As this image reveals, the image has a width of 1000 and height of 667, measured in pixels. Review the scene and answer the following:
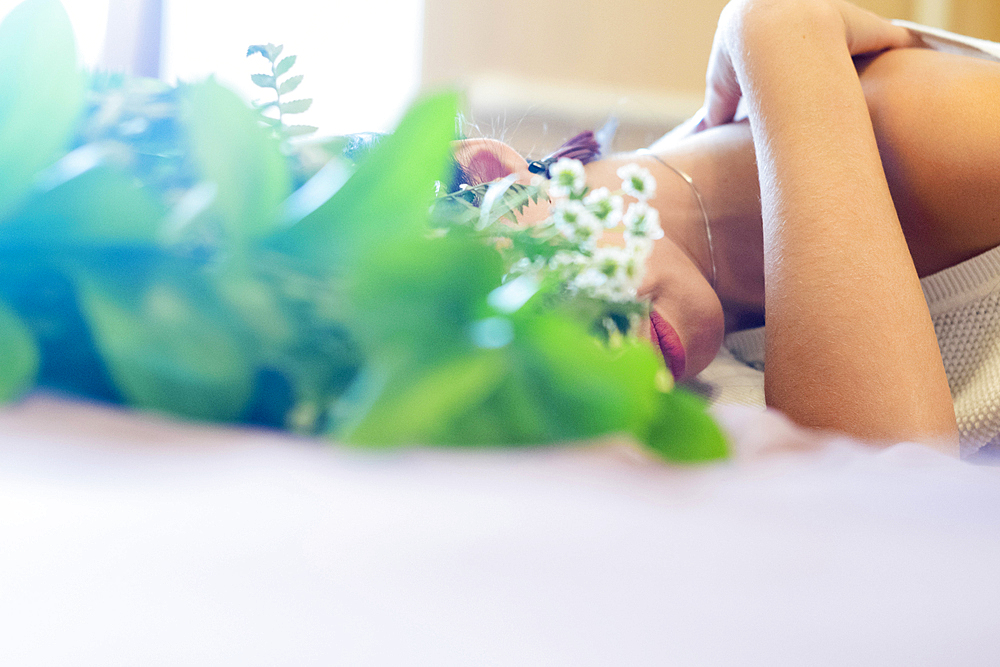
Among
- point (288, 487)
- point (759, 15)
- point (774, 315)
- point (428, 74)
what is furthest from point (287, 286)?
point (428, 74)

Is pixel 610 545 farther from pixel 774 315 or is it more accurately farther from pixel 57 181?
pixel 774 315

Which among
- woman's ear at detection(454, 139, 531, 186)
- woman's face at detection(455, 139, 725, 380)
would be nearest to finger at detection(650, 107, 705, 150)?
woman's face at detection(455, 139, 725, 380)

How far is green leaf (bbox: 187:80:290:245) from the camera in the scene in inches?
4.6

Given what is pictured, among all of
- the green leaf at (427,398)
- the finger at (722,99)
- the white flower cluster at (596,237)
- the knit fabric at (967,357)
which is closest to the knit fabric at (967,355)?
the knit fabric at (967,357)

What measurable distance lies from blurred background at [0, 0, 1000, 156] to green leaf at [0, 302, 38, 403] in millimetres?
1280

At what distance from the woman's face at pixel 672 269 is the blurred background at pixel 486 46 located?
69cm

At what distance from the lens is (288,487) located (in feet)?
0.38

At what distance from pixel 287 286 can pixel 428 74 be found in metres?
1.63

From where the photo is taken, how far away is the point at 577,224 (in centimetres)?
20

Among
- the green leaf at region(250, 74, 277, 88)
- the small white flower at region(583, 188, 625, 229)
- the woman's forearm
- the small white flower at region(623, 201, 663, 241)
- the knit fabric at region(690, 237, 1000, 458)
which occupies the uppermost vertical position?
the green leaf at region(250, 74, 277, 88)

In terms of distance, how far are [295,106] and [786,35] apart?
0.45m

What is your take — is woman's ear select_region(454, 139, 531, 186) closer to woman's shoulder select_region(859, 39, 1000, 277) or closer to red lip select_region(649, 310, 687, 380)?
red lip select_region(649, 310, 687, 380)

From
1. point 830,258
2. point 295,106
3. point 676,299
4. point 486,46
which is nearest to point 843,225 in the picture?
point 830,258

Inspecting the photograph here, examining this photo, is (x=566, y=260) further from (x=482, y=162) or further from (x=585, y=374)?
(x=482, y=162)
